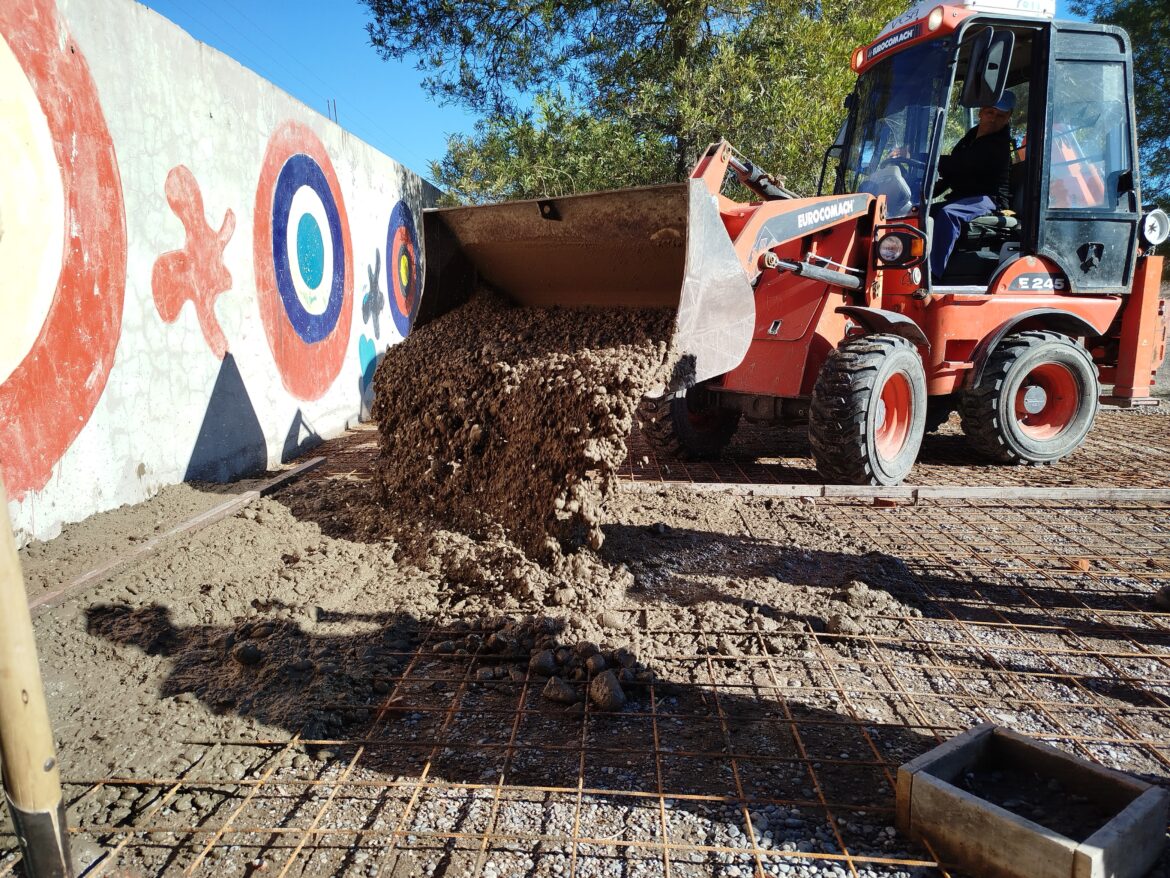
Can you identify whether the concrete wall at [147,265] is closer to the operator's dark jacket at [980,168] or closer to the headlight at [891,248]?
the headlight at [891,248]

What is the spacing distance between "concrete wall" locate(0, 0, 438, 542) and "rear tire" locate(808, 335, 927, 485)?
417 centimetres

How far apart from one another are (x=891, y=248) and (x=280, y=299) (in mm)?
4856

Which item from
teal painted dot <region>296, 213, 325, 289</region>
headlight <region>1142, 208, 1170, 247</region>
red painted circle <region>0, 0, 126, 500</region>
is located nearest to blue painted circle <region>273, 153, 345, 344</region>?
teal painted dot <region>296, 213, 325, 289</region>

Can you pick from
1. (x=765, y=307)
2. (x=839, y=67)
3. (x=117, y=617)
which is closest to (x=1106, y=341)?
(x=765, y=307)

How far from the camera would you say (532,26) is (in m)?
10.6

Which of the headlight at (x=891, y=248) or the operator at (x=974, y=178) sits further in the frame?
the operator at (x=974, y=178)

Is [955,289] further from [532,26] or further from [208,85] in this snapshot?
[532,26]

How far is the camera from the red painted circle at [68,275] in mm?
3766

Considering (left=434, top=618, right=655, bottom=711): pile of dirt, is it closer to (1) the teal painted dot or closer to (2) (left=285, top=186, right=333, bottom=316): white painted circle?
(2) (left=285, top=186, right=333, bottom=316): white painted circle


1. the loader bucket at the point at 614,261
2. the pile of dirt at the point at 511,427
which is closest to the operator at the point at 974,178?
the loader bucket at the point at 614,261

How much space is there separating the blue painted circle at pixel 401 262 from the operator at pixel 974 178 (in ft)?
18.7

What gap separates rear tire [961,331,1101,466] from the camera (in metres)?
5.77

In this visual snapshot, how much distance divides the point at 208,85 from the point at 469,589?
14.3 feet

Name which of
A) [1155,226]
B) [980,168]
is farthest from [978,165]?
[1155,226]
